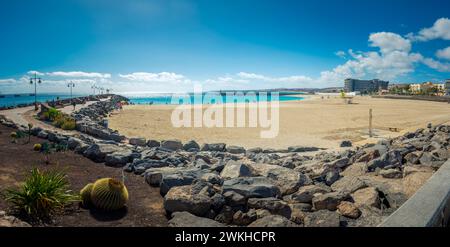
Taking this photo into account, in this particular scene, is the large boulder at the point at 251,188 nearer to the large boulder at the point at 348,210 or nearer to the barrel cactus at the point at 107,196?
the large boulder at the point at 348,210

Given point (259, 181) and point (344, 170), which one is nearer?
point (259, 181)

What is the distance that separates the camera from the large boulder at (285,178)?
6559 mm

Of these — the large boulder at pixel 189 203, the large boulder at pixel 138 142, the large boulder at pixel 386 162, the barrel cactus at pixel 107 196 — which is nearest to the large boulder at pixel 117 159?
the barrel cactus at pixel 107 196

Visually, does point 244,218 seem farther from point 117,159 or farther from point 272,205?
point 117,159

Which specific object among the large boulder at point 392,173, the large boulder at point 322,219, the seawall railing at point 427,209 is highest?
the seawall railing at point 427,209

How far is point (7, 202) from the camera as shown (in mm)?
5434

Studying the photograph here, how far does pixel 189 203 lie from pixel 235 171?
2315mm

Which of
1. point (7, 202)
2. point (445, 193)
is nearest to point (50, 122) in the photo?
point (7, 202)

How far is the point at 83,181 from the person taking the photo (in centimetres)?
738

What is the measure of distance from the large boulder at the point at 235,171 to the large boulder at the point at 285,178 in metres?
0.38

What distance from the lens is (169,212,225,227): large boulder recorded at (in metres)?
4.70

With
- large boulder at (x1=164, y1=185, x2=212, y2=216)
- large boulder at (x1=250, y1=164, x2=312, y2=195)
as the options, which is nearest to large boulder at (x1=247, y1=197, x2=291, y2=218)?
large boulder at (x1=164, y1=185, x2=212, y2=216)
